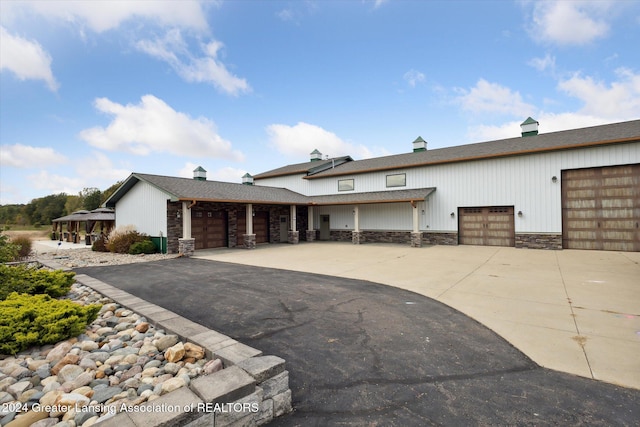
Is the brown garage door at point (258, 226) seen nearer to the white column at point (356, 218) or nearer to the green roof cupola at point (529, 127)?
the white column at point (356, 218)

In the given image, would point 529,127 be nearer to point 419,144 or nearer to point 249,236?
point 419,144

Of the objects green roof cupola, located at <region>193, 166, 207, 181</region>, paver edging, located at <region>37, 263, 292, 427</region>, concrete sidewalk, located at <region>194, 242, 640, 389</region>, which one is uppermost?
green roof cupola, located at <region>193, 166, 207, 181</region>

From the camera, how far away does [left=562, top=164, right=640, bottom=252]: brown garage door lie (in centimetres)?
1281

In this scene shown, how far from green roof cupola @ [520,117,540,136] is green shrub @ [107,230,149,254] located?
81.9ft

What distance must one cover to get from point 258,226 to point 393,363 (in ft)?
56.1

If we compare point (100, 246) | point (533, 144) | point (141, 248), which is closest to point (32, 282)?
point (141, 248)

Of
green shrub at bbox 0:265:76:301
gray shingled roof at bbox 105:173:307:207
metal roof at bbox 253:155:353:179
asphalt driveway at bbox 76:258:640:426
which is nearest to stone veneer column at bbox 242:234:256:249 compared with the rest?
gray shingled roof at bbox 105:173:307:207

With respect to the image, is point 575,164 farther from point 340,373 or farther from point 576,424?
point 340,373

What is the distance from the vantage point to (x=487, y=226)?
16266 mm

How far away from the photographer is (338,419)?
2588mm

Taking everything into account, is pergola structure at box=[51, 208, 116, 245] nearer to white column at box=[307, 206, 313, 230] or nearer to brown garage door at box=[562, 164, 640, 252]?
white column at box=[307, 206, 313, 230]

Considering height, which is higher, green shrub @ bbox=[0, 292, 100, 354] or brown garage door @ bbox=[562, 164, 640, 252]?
brown garage door @ bbox=[562, 164, 640, 252]

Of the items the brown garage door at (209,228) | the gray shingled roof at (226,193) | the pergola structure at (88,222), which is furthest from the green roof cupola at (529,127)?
the pergola structure at (88,222)

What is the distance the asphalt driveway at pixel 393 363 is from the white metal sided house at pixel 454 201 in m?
10.4
